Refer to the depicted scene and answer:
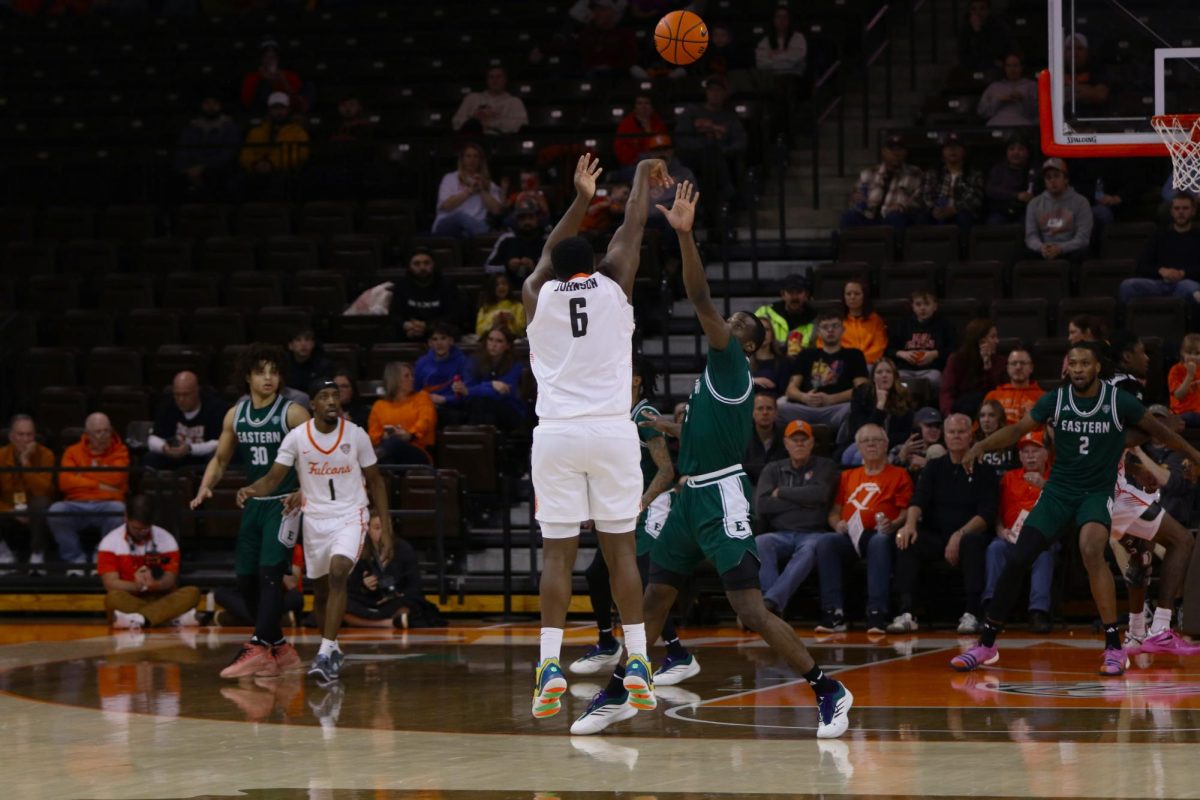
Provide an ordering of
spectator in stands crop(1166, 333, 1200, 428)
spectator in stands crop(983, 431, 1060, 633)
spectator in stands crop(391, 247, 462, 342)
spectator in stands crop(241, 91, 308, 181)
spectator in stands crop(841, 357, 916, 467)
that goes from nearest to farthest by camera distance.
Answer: spectator in stands crop(983, 431, 1060, 633)
spectator in stands crop(1166, 333, 1200, 428)
spectator in stands crop(841, 357, 916, 467)
spectator in stands crop(391, 247, 462, 342)
spectator in stands crop(241, 91, 308, 181)

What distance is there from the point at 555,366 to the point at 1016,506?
6028mm

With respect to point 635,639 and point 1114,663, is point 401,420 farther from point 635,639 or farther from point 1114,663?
point 635,639

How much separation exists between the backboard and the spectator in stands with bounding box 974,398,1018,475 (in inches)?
74.1

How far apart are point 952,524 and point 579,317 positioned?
597cm

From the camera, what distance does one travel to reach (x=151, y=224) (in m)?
19.4

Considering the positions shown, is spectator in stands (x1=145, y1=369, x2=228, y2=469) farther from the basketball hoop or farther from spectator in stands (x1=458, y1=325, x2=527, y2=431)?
the basketball hoop

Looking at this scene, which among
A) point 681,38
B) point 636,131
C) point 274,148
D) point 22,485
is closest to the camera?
point 681,38

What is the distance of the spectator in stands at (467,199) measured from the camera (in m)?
18.1

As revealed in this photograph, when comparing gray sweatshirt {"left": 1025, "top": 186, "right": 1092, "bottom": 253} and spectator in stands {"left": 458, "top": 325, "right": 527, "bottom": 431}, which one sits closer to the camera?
spectator in stands {"left": 458, "top": 325, "right": 527, "bottom": 431}

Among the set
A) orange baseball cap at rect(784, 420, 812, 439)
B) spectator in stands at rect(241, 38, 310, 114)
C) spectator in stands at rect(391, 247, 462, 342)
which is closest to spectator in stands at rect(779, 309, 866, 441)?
orange baseball cap at rect(784, 420, 812, 439)

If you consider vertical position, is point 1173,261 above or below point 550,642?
above

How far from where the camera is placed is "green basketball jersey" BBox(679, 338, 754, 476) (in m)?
8.48

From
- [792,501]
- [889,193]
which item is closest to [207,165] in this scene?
[889,193]

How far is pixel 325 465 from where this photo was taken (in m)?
10.9
